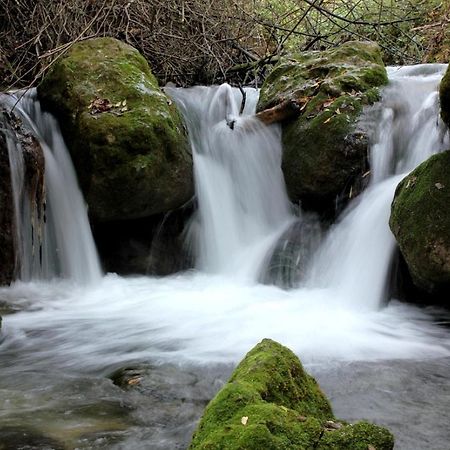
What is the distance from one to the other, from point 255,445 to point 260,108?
5.94 m

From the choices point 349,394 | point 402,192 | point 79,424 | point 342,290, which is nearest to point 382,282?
point 342,290

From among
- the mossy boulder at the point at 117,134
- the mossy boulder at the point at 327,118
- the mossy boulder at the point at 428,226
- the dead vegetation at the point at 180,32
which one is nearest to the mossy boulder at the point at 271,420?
the mossy boulder at the point at 428,226

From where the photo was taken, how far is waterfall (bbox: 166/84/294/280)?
6.84m

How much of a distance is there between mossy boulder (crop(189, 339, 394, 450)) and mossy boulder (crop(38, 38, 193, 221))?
3.99 m

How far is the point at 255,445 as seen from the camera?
181 cm

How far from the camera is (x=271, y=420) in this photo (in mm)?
1915

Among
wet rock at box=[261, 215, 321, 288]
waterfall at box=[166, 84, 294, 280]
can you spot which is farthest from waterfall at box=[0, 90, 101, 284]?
wet rock at box=[261, 215, 321, 288]

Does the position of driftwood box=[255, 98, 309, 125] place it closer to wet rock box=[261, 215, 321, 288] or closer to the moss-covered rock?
wet rock box=[261, 215, 321, 288]

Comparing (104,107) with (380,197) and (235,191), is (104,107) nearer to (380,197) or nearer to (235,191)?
(235,191)

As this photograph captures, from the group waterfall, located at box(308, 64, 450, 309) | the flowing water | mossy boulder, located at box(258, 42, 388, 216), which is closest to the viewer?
the flowing water

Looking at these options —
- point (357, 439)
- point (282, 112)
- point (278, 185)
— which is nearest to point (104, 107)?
point (282, 112)

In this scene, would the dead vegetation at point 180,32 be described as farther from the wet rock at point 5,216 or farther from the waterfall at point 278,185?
the wet rock at point 5,216

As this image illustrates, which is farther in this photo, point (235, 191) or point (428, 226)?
point (235, 191)

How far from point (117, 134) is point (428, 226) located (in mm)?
3135
